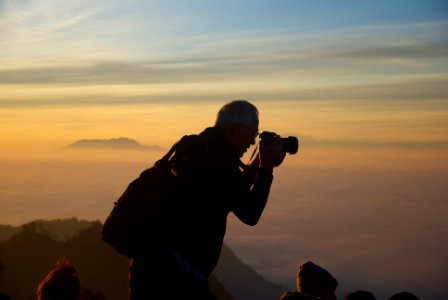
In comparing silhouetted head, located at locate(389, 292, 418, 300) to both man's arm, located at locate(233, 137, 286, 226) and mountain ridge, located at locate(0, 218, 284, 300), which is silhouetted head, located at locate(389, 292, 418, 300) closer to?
man's arm, located at locate(233, 137, 286, 226)

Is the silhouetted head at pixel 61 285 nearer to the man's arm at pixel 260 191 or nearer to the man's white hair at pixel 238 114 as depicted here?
the man's arm at pixel 260 191

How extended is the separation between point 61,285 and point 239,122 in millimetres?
1836

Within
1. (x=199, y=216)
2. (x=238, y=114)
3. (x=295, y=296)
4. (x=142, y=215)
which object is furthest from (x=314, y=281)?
(x=142, y=215)

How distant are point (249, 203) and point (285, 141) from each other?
2.56 ft

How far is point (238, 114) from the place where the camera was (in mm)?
4641

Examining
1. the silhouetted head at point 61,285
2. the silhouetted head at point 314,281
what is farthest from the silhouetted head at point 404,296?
the silhouetted head at point 61,285

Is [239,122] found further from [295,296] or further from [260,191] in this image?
[295,296]

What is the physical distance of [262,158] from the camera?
4.77 meters

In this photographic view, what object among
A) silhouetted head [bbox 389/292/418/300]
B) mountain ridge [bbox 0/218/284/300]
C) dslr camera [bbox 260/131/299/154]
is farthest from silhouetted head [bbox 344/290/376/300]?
mountain ridge [bbox 0/218/284/300]

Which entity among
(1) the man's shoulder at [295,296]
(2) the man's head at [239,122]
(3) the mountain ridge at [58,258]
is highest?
(2) the man's head at [239,122]

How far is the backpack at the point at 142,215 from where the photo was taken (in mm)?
4418

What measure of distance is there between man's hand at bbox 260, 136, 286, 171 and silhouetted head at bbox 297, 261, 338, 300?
4.61 feet

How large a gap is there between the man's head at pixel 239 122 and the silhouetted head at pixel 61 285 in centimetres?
163

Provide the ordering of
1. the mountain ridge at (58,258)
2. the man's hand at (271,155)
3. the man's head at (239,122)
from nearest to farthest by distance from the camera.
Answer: the man's head at (239,122)
the man's hand at (271,155)
the mountain ridge at (58,258)
